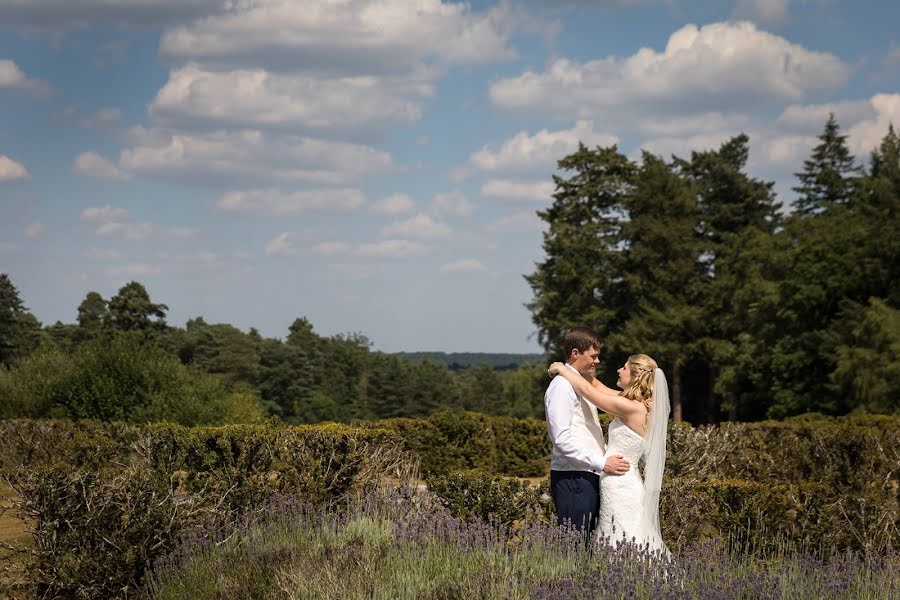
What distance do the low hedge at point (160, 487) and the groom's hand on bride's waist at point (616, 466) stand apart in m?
3.45

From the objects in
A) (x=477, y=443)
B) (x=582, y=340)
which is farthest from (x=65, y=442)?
(x=582, y=340)

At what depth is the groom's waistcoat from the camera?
7.09 meters

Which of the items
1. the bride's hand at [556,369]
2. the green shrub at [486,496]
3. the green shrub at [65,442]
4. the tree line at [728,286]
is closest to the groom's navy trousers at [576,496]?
the bride's hand at [556,369]

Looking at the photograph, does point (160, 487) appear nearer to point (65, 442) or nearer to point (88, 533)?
point (88, 533)

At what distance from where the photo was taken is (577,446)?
6.96 metres

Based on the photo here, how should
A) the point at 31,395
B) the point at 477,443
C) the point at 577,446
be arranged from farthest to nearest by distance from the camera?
the point at 31,395 < the point at 477,443 < the point at 577,446

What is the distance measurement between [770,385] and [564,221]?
13343mm

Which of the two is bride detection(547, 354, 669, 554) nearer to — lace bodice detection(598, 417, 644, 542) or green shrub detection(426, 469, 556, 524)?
lace bodice detection(598, 417, 644, 542)

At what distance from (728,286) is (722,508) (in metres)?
43.4

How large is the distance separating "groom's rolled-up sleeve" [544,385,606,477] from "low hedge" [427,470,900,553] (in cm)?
222

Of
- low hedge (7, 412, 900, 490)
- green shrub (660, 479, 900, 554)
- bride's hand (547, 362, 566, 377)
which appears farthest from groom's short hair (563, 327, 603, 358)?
low hedge (7, 412, 900, 490)

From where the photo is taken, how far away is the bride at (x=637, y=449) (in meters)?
7.27

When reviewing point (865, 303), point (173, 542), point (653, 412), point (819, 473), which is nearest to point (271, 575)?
point (173, 542)

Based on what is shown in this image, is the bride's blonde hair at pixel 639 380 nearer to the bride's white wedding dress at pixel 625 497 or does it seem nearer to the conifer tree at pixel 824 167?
the bride's white wedding dress at pixel 625 497
